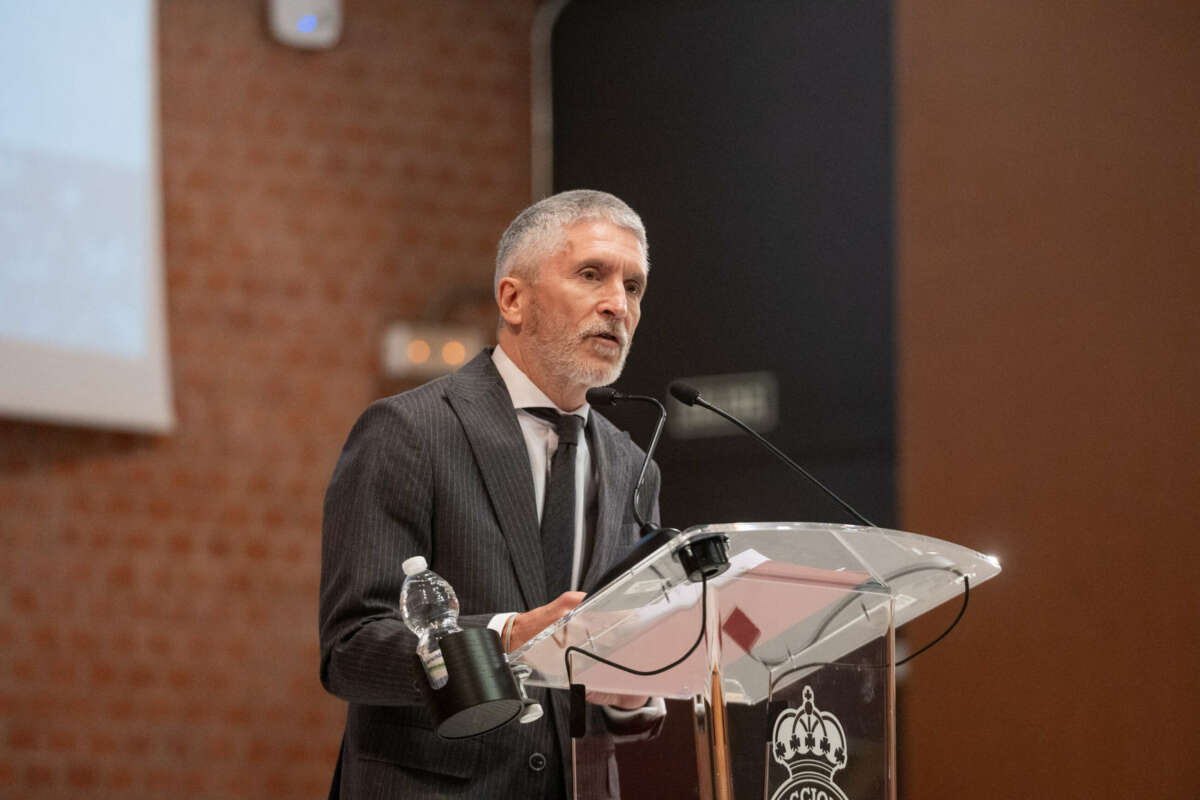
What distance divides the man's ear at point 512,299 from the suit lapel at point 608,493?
211 millimetres

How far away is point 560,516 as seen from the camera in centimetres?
214

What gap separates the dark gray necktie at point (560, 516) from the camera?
211 cm

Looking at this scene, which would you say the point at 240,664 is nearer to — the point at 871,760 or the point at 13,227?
the point at 13,227

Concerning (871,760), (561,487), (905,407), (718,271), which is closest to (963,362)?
(905,407)

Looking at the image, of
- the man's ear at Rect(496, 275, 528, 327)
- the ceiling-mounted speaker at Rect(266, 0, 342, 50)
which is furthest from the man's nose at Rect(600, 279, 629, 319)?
the ceiling-mounted speaker at Rect(266, 0, 342, 50)

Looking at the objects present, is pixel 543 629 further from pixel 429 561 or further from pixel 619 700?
pixel 429 561

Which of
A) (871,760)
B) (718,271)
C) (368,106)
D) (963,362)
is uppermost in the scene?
(368,106)

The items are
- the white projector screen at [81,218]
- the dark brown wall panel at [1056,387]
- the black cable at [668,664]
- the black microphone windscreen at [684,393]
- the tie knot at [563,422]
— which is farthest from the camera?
the white projector screen at [81,218]

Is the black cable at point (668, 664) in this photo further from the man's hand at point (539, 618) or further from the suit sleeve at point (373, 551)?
the suit sleeve at point (373, 551)

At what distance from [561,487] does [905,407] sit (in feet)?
7.68

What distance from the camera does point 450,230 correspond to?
5.77m

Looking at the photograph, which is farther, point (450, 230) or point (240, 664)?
point (450, 230)

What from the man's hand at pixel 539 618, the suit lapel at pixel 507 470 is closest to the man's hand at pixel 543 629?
the man's hand at pixel 539 618

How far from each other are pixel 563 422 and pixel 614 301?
0.72 feet
